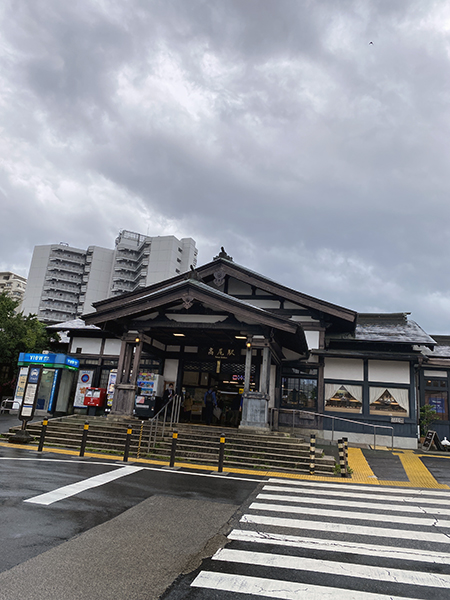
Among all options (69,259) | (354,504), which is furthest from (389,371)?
(69,259)

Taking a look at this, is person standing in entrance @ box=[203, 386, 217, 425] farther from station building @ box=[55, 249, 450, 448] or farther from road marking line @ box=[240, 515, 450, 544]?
road marking line @ box=[240, 515, 450, 544]

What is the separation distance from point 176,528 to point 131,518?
86 cm

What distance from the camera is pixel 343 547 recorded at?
590cm

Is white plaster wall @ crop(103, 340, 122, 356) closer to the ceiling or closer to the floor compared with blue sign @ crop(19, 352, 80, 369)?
closer to the ceiling

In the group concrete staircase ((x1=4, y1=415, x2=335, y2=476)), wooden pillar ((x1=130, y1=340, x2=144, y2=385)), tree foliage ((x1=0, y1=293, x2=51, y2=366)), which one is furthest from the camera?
tree foliage ((x1=0, y1=293, x2=51, y2=366))

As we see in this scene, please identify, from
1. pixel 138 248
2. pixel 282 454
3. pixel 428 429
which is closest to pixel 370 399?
pixel 428 429

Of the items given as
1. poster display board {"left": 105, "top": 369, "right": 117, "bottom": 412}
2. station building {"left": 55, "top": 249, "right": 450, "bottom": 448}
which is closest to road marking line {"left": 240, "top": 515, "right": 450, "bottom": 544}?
station building {"left": 55, "top": 249, "right": 450, "bottom": 448}

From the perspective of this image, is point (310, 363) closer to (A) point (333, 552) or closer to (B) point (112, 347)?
(B) point (112, 347)

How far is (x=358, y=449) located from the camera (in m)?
17.2

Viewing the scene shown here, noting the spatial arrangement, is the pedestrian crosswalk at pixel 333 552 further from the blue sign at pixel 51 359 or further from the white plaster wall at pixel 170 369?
the blue sign at pixel 51 359

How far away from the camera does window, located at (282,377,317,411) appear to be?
65.7 ft

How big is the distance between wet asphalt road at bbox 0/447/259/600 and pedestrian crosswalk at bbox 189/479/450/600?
0.48 metres

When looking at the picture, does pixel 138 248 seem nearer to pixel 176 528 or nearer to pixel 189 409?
pixel 189 409

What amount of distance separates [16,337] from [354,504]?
85.5 ft
